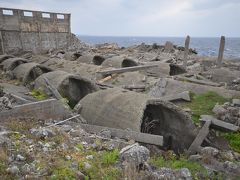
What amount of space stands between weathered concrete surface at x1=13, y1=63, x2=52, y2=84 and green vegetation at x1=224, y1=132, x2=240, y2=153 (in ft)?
30.9

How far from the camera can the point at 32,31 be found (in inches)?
995

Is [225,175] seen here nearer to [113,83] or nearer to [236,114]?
[236,114]

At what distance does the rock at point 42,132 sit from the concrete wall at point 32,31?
19.1 metres

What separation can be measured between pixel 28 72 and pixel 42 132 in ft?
29.0

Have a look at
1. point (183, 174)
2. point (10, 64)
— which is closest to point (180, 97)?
point (183, 174)

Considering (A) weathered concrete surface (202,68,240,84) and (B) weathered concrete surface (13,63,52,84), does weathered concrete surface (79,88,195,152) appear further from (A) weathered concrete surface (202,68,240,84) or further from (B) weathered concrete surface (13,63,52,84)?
A: (A) weathered concrete surface (202,68,240,84)

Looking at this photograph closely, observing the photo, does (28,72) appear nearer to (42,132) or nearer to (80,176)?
(42,132)

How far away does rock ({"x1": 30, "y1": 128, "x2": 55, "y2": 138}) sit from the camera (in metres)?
5.94

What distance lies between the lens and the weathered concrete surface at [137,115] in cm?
762

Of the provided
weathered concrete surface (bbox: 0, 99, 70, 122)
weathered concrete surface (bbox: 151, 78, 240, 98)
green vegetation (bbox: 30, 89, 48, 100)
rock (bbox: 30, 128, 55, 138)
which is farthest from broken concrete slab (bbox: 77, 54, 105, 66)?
rock (bbox: 30, 128, 55, 138)

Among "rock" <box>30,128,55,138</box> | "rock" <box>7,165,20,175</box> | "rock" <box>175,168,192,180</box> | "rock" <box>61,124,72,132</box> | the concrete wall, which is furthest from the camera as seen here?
the concrete wall

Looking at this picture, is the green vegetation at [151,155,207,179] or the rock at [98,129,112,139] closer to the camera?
the green vegetation at [151,155,207,179]

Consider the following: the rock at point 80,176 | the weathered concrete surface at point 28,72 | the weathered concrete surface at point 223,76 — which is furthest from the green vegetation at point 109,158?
the weathered concrete surface at point 223,76

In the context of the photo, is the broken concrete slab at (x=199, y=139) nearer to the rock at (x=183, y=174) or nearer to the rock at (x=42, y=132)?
the rock at (x=183, y=174)
